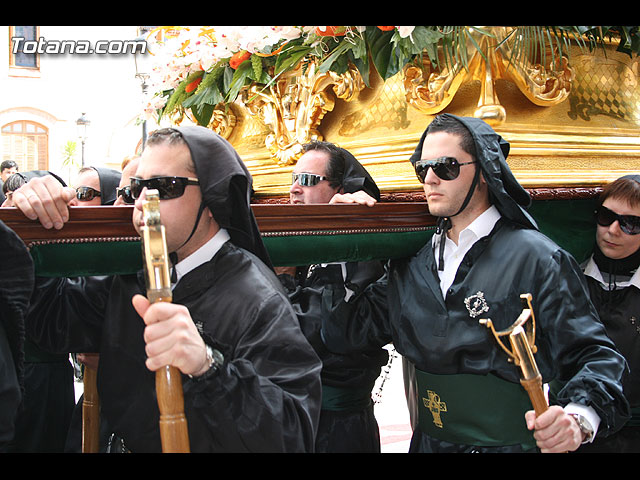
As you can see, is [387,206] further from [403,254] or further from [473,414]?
[473,414]

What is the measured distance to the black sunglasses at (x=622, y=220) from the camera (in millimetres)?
2742

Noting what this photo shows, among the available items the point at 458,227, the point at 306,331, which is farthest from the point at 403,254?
the point at 306,331

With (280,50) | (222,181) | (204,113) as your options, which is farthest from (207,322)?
(204,113)

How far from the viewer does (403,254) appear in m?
2.42

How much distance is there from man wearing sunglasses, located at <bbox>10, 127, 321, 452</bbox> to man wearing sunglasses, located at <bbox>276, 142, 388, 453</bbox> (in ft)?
2.84

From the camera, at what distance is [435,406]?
230cm

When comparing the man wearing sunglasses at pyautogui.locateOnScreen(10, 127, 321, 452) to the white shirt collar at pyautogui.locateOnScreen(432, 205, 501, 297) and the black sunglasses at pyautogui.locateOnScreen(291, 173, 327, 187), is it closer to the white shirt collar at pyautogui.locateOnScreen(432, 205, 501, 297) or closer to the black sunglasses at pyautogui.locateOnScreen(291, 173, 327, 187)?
the white shirt collar at pyautogui.locateOnScreen(432, 205, 501, 297)

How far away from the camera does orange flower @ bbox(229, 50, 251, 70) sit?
3346 millimetres

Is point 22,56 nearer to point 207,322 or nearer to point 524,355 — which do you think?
point 207,322

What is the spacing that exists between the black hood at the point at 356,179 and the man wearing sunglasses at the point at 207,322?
3.26ft

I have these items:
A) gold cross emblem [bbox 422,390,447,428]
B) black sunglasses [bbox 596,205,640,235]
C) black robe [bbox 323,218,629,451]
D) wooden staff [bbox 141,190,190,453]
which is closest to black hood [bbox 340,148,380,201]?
black robe [bbox 323,218,629,451]

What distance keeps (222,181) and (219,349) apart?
0.41 m

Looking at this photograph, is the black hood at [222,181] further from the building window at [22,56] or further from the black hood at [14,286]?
the building window at [22,56]

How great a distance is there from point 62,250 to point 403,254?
48.5 inches
